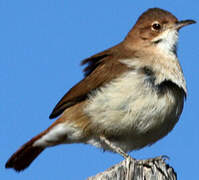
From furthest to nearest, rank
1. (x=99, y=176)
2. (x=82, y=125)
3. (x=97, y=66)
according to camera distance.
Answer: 1. (x=97, y=66)
2. (x=82, y=125)
3. (x=99, y=176)

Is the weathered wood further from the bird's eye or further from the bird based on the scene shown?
the bird's eye

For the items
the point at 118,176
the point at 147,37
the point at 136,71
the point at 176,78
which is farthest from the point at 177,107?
the point at 118,176

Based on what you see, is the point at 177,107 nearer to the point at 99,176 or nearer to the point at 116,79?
the point at 116,79

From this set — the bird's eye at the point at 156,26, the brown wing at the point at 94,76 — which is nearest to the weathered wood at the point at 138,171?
the brown wing at the point at 94,76

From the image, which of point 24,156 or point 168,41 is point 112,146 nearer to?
point 24,156

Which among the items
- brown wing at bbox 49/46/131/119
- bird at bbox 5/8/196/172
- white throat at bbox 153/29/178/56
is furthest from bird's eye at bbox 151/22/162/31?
brown wing at bbox 49/46/131/119
